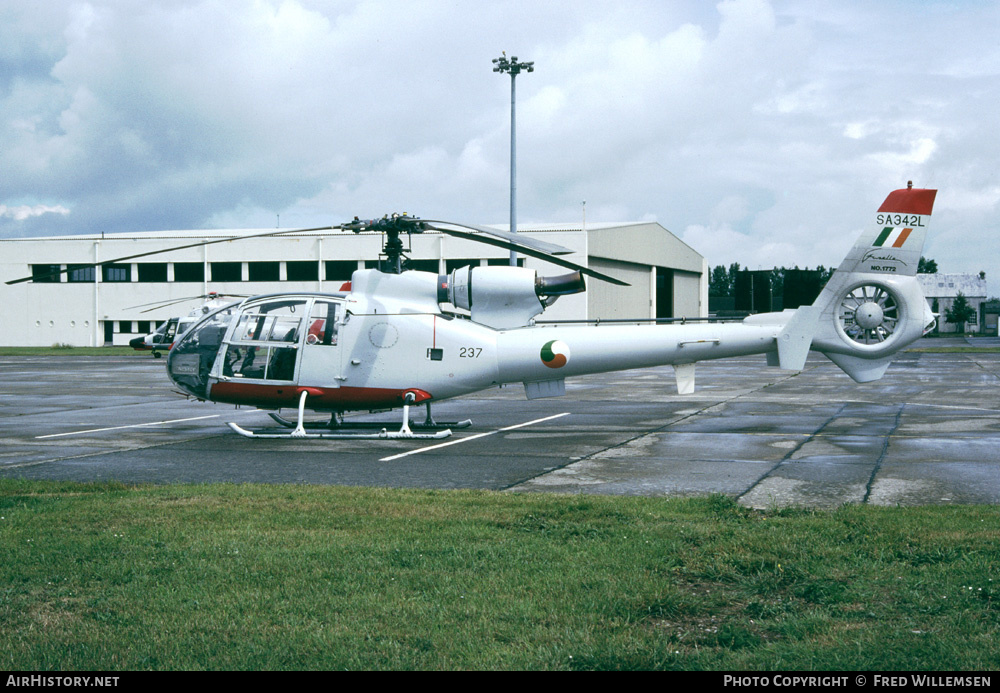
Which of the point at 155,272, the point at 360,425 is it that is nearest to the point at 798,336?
the point at 360,425

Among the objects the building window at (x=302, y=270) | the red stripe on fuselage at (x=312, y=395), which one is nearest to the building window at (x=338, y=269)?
the building window at (x=302, y=270)

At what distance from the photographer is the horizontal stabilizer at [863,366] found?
14969 millimetres

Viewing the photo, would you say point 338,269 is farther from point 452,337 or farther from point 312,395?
point 452,337

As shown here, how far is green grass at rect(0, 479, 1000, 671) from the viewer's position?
4320 mm

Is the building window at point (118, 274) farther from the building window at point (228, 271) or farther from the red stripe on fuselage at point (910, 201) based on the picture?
the red stripe on fuselage at point (910, 201)

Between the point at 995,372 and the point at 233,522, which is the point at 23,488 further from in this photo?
the point at 995,372

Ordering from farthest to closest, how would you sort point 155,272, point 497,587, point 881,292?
point 155,272
point 881,292
point 497,587

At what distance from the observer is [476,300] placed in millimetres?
14359

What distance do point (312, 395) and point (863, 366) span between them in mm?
9417

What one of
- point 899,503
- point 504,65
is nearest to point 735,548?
point 899,503

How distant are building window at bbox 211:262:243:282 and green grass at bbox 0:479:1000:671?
2237 inches

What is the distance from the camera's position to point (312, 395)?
1410 centimetres

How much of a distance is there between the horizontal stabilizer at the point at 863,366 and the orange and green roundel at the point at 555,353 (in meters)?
4.70

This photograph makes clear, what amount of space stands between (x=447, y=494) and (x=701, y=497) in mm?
2488
